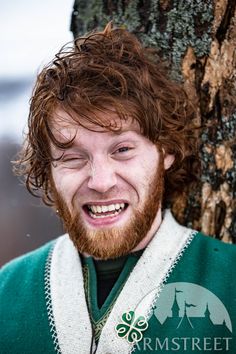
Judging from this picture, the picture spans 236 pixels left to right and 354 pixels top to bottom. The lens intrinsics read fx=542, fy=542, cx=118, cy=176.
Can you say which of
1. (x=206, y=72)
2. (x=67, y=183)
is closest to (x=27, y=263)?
(x=67, y=183)

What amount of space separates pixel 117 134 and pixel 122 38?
501 millimetres

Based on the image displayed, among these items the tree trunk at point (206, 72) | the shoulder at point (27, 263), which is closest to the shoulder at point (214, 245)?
the tree trunk at point (206, 72)

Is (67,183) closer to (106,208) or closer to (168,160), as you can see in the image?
(106,208)

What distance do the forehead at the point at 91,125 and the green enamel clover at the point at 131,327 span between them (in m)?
0.70

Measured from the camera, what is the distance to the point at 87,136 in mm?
2027

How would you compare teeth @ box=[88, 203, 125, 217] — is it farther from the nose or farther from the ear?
the ear

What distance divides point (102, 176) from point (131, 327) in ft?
1.88

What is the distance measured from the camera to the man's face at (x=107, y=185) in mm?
2033

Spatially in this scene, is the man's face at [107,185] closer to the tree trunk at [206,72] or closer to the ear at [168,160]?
the ear at [168,160]

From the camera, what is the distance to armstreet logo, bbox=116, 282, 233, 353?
197 centimetres

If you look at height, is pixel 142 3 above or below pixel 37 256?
above

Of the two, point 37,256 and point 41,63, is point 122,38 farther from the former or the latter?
point 37,256

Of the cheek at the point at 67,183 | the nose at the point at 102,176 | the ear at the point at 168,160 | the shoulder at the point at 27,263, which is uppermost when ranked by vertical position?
the nose at the point at 102,176

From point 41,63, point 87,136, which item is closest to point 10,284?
point 87,136
